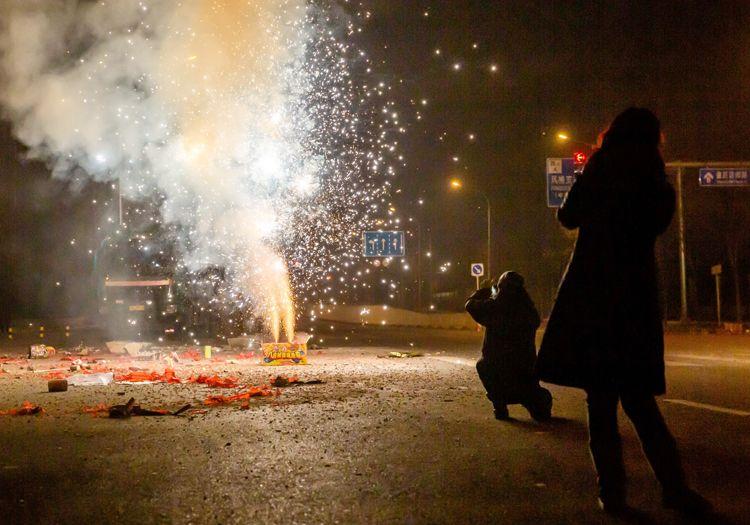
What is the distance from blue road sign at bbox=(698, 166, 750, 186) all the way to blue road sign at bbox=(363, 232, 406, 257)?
451 inches

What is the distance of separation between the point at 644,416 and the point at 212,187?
15504 millimetres

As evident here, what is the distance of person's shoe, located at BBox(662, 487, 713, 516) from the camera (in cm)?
418

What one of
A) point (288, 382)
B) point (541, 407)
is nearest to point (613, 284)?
point (541, 407)

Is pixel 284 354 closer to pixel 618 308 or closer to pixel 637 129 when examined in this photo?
pixel 618 308

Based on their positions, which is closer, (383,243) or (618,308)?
(618,308)

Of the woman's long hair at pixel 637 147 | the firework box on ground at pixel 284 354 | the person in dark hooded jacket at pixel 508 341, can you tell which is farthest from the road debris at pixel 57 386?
the woman's long hair at pixel 637 147

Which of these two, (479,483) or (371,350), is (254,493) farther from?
(371,350)

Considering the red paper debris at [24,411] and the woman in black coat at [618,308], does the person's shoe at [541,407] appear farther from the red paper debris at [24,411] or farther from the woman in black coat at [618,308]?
the red paper debris at [24,411]

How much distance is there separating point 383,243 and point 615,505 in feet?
88.2

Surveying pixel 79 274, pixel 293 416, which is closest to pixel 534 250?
pixel 79 274

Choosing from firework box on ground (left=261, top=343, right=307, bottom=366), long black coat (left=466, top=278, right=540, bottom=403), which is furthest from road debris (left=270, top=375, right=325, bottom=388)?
long black coat (left=466, top=278, right=540, bottom=403)

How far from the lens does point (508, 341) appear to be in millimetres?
8133

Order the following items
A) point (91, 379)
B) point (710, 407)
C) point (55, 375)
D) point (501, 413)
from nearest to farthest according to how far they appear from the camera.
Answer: point (501, 413) → point (710, 407) → point (91, 379) → point (55, 375)

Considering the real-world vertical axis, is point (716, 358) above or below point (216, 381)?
below
